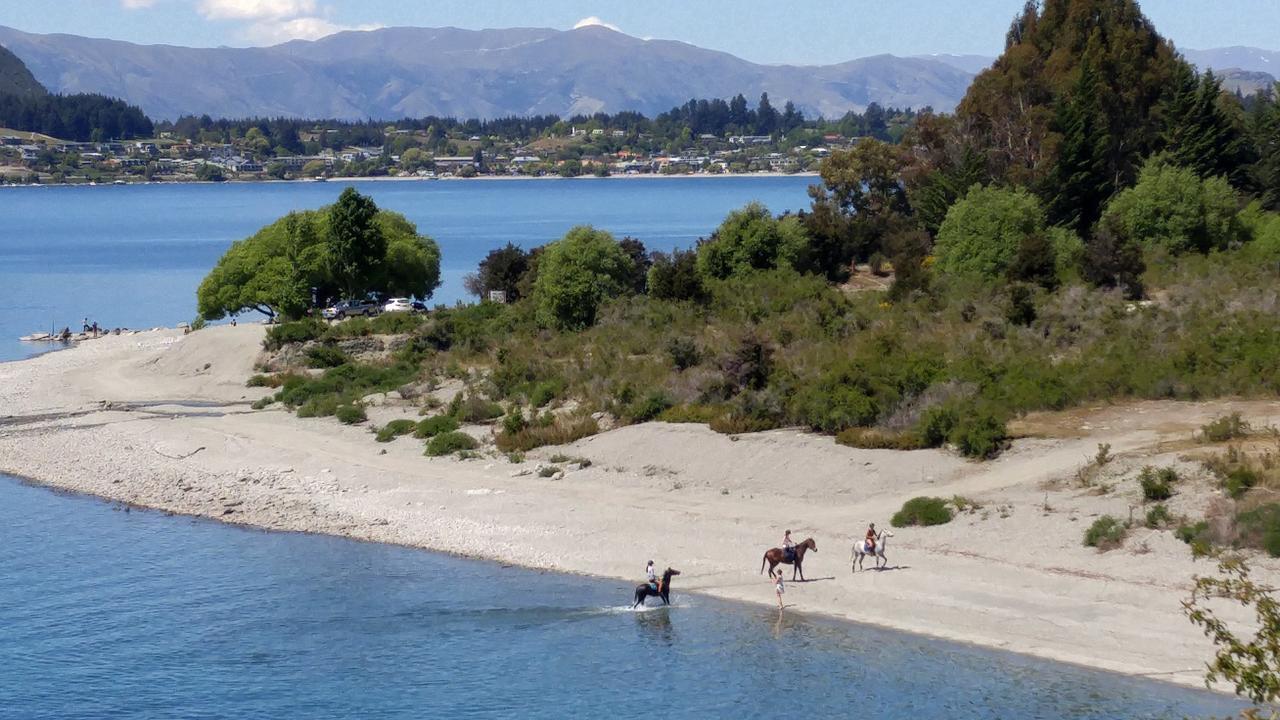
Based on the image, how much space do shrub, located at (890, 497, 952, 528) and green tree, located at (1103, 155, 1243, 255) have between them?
1198 inches

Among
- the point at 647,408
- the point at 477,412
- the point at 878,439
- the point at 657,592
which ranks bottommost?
the point at 477,412

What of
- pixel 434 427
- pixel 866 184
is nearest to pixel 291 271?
pixel 434 427

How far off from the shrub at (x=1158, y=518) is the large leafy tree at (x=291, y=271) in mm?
45298

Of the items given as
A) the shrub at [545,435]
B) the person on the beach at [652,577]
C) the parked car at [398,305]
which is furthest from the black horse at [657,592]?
the parked car at [398,305]

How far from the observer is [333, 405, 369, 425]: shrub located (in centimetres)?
4559

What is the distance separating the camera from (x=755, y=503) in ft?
113

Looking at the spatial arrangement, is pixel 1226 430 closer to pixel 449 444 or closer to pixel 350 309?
pixel 449 444

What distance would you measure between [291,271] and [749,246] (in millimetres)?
21321

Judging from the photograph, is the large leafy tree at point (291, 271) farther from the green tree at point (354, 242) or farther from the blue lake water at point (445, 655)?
the blue lake water at point (445, 655)

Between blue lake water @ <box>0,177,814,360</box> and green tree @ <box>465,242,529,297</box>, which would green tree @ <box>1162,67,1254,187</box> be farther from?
blue lake water @ <box>0,177,814,360</box>

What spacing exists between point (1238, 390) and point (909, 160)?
42757mm

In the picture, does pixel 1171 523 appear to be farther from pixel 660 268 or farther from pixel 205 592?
pixel 660 268

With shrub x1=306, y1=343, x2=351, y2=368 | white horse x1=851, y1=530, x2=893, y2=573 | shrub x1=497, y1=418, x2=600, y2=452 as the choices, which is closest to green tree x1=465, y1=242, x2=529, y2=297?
shrub x1=306, y1=343, x2=351, y2=368

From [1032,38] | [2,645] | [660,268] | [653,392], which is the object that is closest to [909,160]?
[1032,38]
